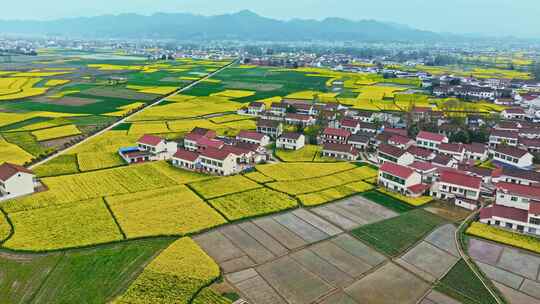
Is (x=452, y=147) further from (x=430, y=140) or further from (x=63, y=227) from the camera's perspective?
(x=63, y=227)

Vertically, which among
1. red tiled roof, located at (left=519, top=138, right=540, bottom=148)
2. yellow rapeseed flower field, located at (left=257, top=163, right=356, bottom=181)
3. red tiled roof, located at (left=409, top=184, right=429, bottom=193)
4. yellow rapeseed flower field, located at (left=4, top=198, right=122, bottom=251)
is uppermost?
red tiled roof, located at (left=519, top=138, right=540, bottom=148)

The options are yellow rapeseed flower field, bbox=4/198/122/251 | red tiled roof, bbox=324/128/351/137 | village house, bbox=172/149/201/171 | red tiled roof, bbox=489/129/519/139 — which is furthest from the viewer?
red tiled roof, bbox=324/128/351/137

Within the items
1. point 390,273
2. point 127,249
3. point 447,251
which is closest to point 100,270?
point 127,249

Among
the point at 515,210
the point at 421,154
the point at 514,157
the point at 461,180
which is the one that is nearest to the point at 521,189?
the point at 515,210

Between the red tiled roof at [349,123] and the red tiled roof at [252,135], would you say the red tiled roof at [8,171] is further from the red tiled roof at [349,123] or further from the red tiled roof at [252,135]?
the red tiled roof at [349,123]

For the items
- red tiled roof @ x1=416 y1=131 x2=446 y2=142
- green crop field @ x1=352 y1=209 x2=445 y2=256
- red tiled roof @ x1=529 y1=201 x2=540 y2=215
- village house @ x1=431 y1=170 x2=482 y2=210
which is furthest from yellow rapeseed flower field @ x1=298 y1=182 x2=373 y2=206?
red tiled roof @ x1=416 y1=131 x2=446 y2=142

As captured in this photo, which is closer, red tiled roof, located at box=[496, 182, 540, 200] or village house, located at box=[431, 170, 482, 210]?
red tiled roof, located at box=[496, 182, 540, 200]

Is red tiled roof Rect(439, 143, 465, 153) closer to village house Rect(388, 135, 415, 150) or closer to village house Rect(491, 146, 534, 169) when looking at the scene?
village house Rect(388, 135, 415, 150)
